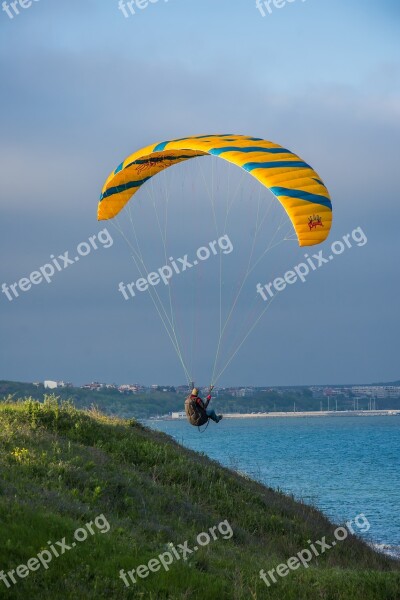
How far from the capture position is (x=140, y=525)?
1488 cm

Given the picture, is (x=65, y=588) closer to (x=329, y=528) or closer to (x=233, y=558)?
(x=233, y=558)

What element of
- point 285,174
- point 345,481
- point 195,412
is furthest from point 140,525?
point 345,481

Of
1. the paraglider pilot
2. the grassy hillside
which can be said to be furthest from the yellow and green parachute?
the grassy hillside

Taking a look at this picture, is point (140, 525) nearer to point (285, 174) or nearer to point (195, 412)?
point (195, 412)

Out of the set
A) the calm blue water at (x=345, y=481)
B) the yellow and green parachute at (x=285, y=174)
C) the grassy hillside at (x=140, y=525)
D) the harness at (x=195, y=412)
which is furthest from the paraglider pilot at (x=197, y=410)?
the calm blue water at (x=345, y=481)

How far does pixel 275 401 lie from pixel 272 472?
392ft

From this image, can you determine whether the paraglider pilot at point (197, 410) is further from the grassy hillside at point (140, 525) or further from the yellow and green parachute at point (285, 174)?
the yellow and green parachute at point (285, 174)

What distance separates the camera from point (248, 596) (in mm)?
12258

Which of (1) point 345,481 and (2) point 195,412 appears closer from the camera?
(2) point 195,412

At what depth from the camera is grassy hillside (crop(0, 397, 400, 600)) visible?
39.9 feet

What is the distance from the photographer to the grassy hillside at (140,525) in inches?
479

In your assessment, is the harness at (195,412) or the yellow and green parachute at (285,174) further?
the harness at (195,412)

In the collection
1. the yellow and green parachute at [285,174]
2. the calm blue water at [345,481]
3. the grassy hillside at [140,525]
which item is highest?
the yellow and green parachute at [285,174]

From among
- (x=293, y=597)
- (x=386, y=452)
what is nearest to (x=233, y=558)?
(x=293, y=597)
